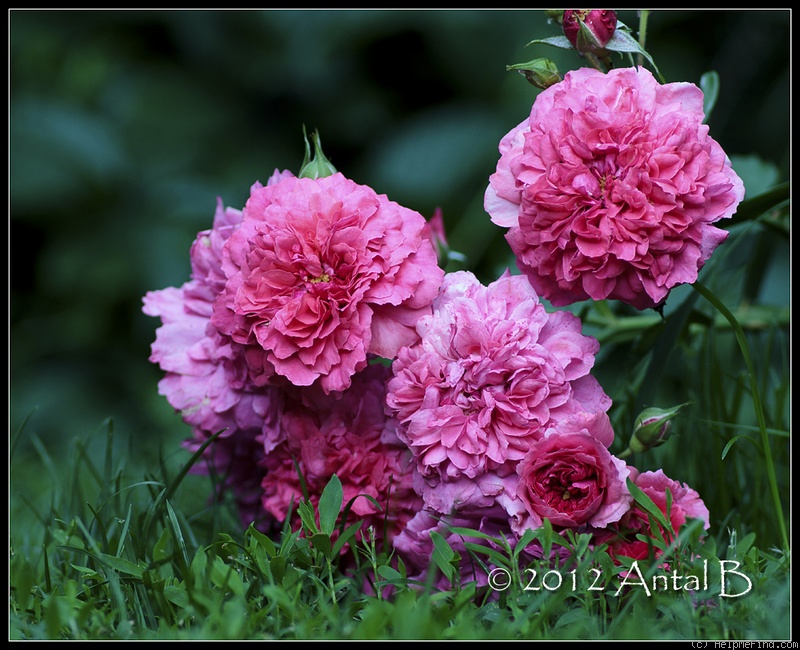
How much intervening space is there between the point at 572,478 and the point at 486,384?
0.25 ft

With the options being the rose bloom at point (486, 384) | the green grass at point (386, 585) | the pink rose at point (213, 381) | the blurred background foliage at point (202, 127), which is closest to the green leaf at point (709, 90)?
the green grass at point (386, 585)

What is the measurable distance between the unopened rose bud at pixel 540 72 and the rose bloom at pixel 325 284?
13cm

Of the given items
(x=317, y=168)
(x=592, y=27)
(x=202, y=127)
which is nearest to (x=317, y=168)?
(x=317, y=168)

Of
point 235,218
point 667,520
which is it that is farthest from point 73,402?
point 667,520

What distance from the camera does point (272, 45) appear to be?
4.85ft

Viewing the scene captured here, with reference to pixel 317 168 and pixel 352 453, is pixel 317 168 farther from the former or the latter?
pixel 352 453

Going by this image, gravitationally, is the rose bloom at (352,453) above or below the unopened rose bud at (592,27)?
below

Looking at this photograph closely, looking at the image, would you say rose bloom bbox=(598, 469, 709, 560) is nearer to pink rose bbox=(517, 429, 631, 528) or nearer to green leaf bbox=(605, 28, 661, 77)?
pink rose bbox=(517, 429, 631, 528)

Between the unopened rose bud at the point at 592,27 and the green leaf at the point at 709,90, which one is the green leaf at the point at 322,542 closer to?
the unopened rose bud at the point at 592,27

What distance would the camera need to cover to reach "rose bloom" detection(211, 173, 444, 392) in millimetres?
571

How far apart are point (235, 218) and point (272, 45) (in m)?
0.88

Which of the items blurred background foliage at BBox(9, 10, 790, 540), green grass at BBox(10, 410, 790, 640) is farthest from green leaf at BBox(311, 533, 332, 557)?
blurred background foliage at BBox(9, 10, 790, 540)

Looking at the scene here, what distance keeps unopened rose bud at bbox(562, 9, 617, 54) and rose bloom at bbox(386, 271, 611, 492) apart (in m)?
0.18

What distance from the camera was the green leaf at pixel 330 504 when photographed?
1.83 feet
